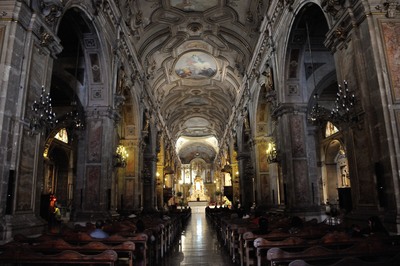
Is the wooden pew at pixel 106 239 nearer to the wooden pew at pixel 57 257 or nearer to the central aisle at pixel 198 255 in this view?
the wooden pew at pixel 57 257

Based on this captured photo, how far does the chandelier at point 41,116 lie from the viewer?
6087mm

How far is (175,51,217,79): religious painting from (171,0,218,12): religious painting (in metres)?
4.85

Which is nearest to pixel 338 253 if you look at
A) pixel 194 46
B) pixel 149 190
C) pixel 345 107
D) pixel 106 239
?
Result: pixel 106 239

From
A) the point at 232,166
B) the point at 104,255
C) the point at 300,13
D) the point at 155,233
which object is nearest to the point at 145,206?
the point at 232,166

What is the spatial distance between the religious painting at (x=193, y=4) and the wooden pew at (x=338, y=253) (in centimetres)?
1471

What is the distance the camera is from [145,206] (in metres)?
20.4

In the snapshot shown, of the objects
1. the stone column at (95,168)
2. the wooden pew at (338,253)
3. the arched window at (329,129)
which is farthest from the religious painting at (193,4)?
the wooden pew at (338,253)

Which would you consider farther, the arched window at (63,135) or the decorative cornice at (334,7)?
the arched window at (63,135)

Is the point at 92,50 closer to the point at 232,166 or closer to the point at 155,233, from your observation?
the point at 155,233

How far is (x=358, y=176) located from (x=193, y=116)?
96.9 ft

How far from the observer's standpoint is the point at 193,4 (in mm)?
16234

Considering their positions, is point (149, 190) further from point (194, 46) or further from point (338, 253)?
point (338, 253)

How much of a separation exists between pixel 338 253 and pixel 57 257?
3.18 meters

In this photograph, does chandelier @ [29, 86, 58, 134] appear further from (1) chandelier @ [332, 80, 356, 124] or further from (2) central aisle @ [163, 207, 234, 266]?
(1) chandelier @ [332, 80, 356, 124]
